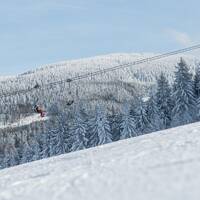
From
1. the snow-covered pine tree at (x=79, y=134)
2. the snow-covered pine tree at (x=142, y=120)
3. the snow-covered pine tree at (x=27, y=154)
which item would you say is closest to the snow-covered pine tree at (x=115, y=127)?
the snow-covered pine tree at (x=142, y=120)

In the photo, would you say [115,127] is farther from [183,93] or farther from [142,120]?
[183,93]

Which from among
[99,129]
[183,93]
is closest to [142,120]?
[99,129]

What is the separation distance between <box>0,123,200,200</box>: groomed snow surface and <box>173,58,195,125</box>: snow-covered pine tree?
149 feet

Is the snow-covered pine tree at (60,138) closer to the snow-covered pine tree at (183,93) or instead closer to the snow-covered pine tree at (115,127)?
the snow-covered pine tree at (115,127)

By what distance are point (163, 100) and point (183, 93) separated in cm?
515

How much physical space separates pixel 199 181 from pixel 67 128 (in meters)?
61.0

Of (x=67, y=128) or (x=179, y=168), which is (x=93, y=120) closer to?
(x=67, y=128)

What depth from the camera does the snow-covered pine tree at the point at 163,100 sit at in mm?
59391

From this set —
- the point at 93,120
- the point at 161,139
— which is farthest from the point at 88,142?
the point at 161,139

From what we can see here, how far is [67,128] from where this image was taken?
67312 millimetres

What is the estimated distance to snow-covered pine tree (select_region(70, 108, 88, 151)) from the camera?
2461 inches

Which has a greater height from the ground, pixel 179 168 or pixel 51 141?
pixel 179 168

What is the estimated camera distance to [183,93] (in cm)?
5606

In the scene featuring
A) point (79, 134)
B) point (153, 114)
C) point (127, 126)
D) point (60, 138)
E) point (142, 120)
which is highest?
point (153, 114)
